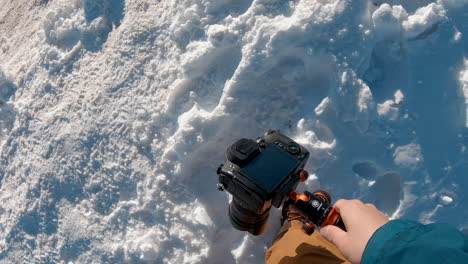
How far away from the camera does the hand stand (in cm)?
149

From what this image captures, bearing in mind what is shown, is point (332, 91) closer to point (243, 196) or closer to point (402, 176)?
point (402, 176)

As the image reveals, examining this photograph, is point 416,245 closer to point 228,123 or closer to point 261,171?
point 261,171

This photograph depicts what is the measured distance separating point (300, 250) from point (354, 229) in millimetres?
545

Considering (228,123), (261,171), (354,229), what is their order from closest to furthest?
(354,229) → (261,171) → (228,123)

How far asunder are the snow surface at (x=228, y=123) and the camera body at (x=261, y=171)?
1.90ft

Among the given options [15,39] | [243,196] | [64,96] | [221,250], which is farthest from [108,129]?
[15,39]

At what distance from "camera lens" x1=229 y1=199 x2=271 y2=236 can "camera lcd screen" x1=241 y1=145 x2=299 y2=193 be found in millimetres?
229

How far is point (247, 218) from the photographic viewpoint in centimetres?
192

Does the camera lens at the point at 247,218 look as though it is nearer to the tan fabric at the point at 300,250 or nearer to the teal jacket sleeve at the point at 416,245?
the tan fabric at the point at 300,250

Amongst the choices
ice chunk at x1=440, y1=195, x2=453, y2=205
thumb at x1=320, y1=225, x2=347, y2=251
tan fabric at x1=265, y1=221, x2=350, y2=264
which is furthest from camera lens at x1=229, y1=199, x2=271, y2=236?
ice chunk at x1=440, y1=195, x2=453, y2=205

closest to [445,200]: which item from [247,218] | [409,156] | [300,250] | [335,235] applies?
[409,156]

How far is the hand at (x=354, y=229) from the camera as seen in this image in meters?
1.49

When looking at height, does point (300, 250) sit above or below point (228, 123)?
below

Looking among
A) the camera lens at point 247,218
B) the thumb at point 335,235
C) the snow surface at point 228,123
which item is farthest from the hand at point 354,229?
the snow surface at point 228,123
